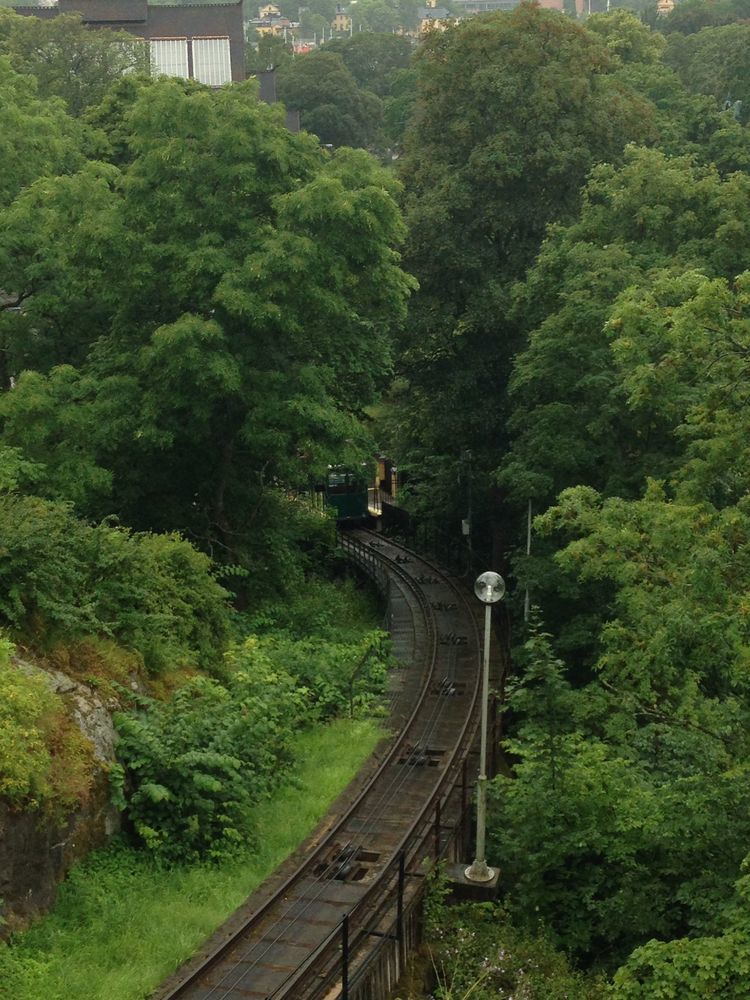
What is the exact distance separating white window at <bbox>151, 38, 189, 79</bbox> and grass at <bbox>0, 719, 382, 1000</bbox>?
190 ft

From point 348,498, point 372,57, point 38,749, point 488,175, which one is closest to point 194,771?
point 38,749

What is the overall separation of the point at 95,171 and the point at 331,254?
5960 mm

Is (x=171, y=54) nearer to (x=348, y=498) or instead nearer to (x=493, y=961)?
(x=348, y=498)

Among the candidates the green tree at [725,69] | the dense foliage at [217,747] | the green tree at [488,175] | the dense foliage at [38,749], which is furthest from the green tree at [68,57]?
the dense foliage at [38,749]

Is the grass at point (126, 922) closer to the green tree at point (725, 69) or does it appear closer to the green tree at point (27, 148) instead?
the green tree at point (27, 148)

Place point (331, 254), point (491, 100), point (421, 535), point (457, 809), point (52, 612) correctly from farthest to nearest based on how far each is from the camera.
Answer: point (421, 535) < point (491, 100) < point (331, 254) < point (457, 809) < point (52, 612)

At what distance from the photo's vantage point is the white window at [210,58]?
217 ft

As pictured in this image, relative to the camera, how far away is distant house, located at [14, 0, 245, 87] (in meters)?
64.5

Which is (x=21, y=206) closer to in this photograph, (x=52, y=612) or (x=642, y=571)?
(x=52, y=612)

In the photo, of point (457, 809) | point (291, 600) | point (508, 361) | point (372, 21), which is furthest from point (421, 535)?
point (372, 21)

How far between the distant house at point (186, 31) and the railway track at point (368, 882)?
50699 millimetres

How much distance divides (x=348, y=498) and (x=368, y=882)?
92.4 ft

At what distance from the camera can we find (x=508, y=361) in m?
31.1

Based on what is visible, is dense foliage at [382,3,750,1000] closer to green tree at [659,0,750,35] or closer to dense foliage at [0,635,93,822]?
dense foliage at [0,635,93,822]
